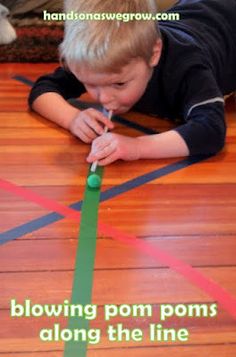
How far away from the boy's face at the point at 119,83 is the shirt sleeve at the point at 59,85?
13 centimetres

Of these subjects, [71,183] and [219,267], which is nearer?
[219,267]

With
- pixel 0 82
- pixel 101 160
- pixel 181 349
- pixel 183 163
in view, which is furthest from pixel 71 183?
pixel 0 82

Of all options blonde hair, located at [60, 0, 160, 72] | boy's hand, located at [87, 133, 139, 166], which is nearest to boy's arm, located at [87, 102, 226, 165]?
boy's hand, located at [87, 133, 139, 166]

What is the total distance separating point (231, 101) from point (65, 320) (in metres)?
0.67

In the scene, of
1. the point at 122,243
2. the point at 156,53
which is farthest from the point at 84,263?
the point at 156,53

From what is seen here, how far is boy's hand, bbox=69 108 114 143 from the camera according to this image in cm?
89

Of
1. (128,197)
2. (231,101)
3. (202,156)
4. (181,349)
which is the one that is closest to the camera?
(181,349)

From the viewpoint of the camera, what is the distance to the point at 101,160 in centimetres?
85

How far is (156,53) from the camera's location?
909mm

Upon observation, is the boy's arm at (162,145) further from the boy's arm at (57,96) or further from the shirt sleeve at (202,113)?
the boy's arm at (57,96)

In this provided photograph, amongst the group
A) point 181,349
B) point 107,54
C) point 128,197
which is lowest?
point 181,349

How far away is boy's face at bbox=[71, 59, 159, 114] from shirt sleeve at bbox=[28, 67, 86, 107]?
0.42 ft

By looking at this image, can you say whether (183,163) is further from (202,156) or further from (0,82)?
(0,82)

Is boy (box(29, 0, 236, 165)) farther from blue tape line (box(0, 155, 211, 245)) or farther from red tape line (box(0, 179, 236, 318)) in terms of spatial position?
red tape line (box(0, 179, 236, 318))
